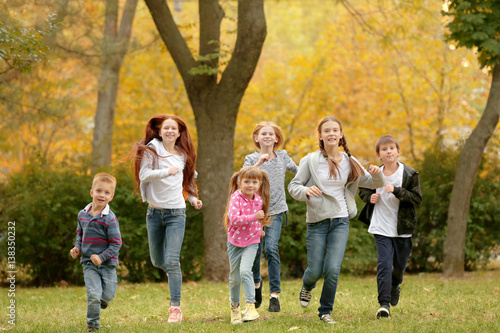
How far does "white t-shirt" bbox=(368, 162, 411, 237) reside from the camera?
242 inches

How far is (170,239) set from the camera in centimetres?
598

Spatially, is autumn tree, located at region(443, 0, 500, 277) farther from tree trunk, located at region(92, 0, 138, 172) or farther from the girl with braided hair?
tree trunk, located at region(92, 0, 138, 172)

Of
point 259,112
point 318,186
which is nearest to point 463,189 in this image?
point 318,186

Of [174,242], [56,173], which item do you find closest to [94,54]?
[56,173]

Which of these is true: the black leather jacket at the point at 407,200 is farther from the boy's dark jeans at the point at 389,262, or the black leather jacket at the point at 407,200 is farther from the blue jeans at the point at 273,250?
the blue jeans at the point at 273,250

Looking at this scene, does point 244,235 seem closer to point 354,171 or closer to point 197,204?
point 197,204

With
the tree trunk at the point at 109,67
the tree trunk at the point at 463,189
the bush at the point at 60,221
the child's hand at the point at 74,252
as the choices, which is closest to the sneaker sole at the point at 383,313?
the child's hand at the point at 74,252

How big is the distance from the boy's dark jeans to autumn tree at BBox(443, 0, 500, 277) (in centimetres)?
459

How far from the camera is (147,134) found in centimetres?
631

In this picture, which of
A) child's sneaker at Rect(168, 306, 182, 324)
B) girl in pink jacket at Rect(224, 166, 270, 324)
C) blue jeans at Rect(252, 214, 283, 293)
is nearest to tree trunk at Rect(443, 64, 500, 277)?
blue jeans at Rect(252, 214, 283, 293)

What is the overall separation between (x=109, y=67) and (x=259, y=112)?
7923 millimetres

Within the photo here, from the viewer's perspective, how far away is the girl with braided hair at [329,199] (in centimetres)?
574

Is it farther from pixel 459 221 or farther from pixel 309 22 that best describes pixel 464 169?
pixel 309 22

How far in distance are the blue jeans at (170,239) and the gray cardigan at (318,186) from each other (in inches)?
48.2
